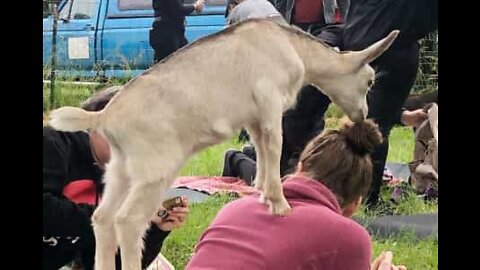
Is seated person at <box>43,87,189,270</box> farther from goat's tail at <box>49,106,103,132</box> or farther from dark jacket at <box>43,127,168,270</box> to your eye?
goat's tail at <box>49,106,103,132</box>

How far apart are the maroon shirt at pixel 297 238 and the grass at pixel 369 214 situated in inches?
14.7

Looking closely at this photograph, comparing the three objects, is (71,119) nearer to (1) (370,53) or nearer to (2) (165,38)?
(1) (370,53)

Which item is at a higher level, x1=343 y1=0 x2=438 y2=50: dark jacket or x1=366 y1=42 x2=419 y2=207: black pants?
x1=343 y1=0 x2=438 y2=50: dark jacket

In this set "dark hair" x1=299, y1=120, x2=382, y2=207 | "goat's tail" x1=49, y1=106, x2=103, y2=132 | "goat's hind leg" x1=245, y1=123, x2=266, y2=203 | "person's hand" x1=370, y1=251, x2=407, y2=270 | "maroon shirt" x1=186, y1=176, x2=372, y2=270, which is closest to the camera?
"goat's tail" x1=49, y1=106, x2=103, y2=132

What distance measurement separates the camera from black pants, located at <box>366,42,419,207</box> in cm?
220

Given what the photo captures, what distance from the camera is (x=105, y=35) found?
2.27 meters

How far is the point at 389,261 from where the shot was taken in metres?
2.10

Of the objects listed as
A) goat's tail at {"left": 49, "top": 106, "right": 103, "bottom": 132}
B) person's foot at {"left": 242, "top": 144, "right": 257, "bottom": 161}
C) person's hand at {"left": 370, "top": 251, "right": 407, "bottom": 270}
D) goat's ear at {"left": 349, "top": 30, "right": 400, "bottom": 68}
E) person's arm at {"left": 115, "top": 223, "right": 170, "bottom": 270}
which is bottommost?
person's arm at {"left": 115, "top": 223, "right": 170, "bottom": 270}

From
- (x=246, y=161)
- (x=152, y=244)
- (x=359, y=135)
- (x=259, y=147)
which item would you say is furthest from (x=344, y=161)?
(x=152, y=244)

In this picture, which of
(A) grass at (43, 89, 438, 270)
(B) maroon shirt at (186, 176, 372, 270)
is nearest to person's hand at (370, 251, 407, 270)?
(A) grass at (43, 89, 438, 270)

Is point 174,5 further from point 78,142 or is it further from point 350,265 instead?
point 350,265

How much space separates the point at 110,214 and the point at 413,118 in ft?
3.23

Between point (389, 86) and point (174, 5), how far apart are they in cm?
62

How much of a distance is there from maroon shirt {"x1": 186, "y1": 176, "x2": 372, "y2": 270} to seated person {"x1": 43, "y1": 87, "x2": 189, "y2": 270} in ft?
1.18
